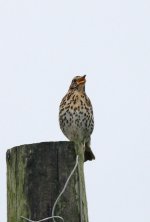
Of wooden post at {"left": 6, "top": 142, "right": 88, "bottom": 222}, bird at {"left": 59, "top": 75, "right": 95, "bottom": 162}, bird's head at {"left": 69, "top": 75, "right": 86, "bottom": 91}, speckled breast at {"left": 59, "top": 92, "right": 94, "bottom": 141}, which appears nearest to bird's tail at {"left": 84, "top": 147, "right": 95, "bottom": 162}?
bird at {"left": 59, "top": 75, "right": 95, "bottom": 162}

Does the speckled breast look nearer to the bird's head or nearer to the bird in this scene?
the bird

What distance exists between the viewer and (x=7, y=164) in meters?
4.34

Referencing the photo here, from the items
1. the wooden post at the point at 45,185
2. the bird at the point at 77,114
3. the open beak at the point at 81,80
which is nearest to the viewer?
the wooden post at the point at 45,185

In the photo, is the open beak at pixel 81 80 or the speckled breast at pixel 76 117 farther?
the open beak at pixel 81 80

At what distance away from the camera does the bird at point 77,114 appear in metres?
9.80

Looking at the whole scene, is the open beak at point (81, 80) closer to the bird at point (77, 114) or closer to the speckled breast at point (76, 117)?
the bird at point (77, 114)

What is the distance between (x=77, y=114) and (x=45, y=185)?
564cm

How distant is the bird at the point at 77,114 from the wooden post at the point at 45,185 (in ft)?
17.9

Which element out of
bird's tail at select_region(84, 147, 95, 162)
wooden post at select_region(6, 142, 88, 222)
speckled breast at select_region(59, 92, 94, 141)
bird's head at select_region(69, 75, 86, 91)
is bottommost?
wooden post at select_region(6, 142, 88, 222)

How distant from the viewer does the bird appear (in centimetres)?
980

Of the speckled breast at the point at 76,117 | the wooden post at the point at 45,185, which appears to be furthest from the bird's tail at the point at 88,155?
the wooden post at the point at 45,185

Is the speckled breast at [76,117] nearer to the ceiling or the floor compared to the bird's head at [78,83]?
nearer to the floor

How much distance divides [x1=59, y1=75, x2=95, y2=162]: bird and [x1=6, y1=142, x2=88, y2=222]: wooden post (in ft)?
17.9

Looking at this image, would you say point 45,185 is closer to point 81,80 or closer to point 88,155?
point 88,155
